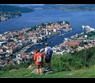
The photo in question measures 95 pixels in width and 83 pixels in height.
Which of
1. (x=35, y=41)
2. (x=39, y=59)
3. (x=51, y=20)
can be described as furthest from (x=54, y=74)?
(x=51, y=20)

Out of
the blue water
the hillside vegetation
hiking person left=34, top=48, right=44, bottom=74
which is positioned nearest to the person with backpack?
hiking person left=34, top=48, right=44, bottom=74

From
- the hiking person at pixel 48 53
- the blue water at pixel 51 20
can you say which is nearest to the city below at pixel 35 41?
the blue water at pixel 51 20

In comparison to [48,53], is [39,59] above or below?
below

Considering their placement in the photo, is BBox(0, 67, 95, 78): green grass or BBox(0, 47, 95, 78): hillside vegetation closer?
BBox(0, 67, 95, 78): green grass

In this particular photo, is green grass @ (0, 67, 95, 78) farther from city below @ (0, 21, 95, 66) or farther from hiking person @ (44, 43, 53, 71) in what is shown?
city below @ (0, 21, 95, 66)

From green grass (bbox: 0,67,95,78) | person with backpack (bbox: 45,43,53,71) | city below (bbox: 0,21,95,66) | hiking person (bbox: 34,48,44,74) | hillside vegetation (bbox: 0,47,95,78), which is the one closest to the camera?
green grass (bbox: 0,67,95,78)

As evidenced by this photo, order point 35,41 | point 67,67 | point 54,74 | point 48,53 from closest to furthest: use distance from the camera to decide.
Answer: point 54,74 < point 48,53 < point 67,67 < point 35,41

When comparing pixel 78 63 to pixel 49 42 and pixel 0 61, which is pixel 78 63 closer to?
pixel 49 42

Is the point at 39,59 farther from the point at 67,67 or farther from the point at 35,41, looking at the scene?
the point at 67,67

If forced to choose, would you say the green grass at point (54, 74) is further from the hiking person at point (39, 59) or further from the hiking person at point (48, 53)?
the hiking person at point (48, 53)
